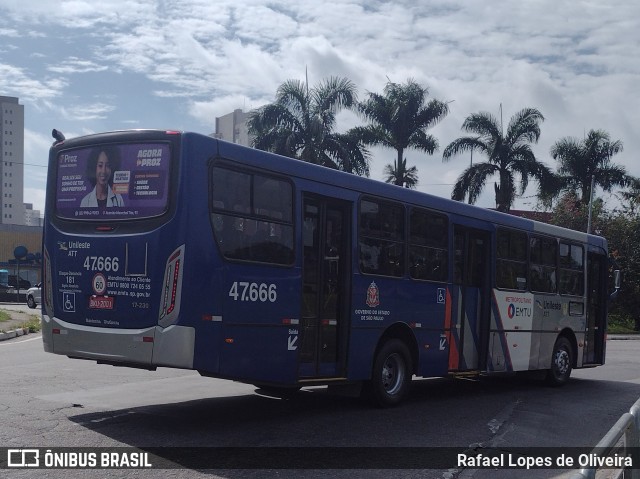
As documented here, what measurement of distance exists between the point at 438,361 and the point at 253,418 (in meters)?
3.80

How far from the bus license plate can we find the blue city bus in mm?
15

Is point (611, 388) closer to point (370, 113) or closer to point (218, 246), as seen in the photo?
point (218, 246)

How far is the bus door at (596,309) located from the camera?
17.5 m

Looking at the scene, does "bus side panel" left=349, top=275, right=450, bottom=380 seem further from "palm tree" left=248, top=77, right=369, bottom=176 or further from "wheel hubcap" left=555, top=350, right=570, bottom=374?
"palm tree" left=248, top=77, right=369, bottom=176

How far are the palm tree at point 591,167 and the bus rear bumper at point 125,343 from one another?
43.6m

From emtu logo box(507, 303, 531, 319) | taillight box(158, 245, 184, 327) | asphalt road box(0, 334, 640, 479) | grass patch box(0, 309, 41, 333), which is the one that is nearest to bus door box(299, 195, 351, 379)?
asphalt road box(0, 334, 640, 479)

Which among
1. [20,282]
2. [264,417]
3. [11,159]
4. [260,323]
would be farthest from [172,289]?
[11,159]

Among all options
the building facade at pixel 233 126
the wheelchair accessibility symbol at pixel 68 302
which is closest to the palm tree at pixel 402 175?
the wheelchair accessibility symbol at pixel 68 302

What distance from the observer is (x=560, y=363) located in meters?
16.2

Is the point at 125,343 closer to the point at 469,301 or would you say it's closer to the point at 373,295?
the point at 373,295

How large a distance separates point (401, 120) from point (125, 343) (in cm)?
3099

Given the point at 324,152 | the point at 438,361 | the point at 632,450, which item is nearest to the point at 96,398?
the point at 438,361

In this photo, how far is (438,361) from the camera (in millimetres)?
12578

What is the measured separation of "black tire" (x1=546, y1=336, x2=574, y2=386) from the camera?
15.9 metres
